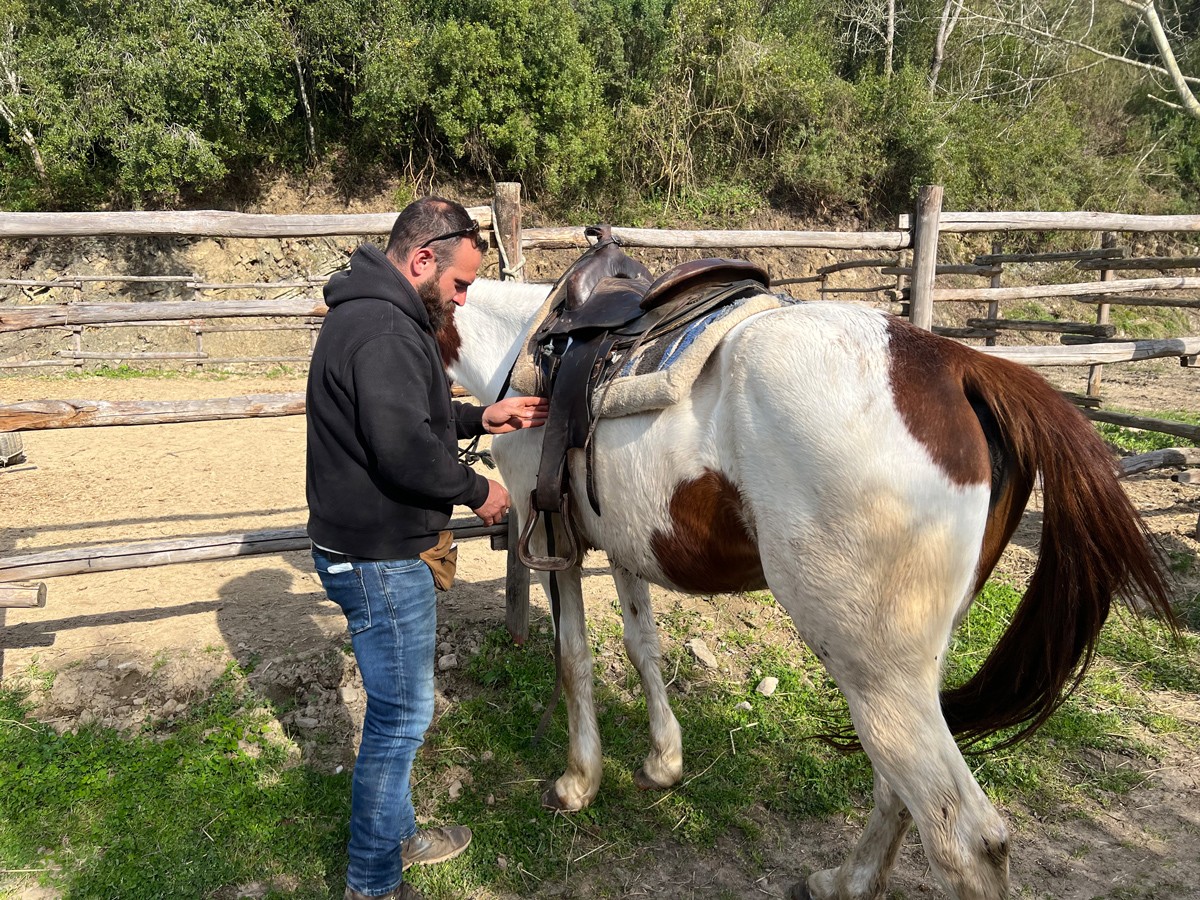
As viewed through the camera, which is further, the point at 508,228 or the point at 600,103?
the point at 600,103

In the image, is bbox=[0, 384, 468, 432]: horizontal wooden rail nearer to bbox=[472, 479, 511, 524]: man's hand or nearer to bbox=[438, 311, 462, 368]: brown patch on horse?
bbox=[438, 311, 462, 368]: brown patch on horse

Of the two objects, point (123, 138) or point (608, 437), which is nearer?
point (608, 437)

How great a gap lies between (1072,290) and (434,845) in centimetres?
794

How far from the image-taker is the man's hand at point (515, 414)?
2340 millimetres

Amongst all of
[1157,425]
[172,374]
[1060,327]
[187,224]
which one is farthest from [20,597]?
[1060,327]

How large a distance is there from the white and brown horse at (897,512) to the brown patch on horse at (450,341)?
1103 mm

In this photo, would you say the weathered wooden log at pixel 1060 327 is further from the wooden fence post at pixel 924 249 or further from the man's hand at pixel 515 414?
the man's hand at pixel 515 414

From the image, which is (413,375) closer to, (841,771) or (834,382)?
(834,382)

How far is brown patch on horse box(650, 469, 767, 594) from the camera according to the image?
1893mm

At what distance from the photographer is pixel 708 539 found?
196 cm

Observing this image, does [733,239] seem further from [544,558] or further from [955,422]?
[955,422]

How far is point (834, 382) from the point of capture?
5.61 feet


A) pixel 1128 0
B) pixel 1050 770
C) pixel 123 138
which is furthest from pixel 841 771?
pixel 123 138

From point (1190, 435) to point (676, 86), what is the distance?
16.1 metres
